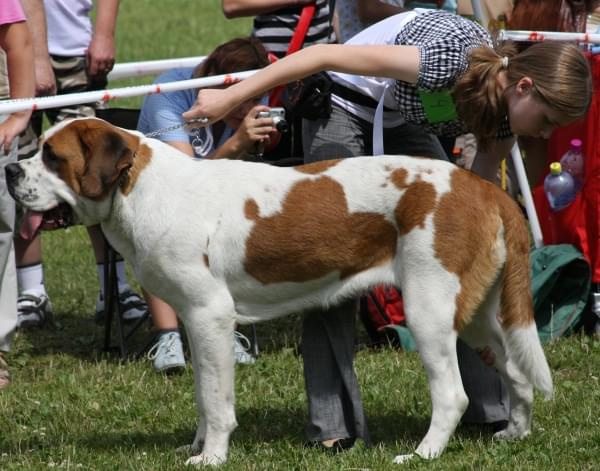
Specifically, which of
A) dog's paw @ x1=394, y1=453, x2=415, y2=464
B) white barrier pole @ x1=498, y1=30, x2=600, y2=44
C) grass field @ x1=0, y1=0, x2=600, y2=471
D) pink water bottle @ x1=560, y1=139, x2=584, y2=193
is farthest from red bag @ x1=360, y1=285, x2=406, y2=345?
dog's paw @ x1=394, y1=453, x2=415, y2=464

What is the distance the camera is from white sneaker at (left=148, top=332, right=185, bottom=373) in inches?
257

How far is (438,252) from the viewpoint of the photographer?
4.62 m

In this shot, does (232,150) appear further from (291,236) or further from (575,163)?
(575,163)

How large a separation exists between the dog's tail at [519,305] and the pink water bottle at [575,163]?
2.40 meters

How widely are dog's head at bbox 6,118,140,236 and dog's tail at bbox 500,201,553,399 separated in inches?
60.9

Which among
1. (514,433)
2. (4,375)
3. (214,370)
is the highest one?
(214,370)

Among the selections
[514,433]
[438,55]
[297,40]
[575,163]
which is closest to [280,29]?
[297,40]

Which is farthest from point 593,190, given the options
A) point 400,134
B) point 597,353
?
point 400,134

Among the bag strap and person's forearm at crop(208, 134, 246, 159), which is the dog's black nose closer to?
person's forearm at crop(208, 134, 246, 159)

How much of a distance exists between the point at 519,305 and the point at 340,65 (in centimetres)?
121

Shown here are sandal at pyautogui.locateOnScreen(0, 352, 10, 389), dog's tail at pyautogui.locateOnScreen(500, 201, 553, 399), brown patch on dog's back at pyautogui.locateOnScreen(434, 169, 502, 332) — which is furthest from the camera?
sandal at pyautogui.locateOnScreen(0, 352, 10, 389)

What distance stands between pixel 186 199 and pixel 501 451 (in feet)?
5.53

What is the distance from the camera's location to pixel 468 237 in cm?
464

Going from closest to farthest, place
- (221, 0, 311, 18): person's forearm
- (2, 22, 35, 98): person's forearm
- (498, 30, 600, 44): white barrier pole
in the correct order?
(2, 22, 35, 98): person's forearm
(498, 30, 600, 44): white barrier pole
(221, 0, 311, 18): person's forearm
